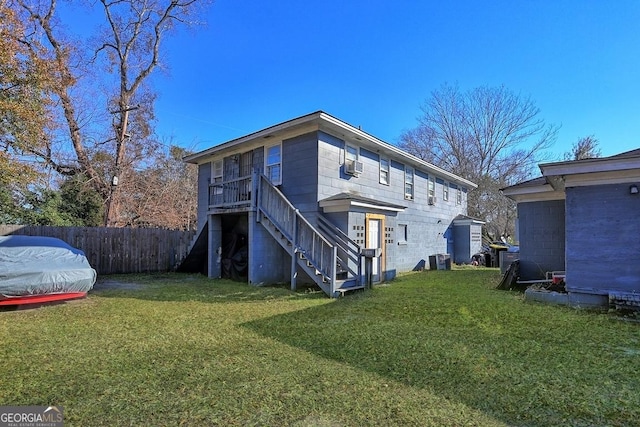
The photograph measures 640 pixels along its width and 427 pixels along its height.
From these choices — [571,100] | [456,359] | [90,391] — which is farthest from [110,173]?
[571,100]

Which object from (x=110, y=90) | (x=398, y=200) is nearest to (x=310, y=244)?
(x=398, y=200)

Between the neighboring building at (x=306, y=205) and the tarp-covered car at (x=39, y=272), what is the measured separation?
158 inches

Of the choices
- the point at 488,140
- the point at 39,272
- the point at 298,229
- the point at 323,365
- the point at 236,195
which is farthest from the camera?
the point at 488,140

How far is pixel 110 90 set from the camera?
1861cm

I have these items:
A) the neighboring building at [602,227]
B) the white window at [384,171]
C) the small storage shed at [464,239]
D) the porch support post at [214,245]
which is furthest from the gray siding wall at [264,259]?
the small storage shed at [464,239]

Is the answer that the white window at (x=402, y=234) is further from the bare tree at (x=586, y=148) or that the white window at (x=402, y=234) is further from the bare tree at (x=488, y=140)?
the bare tree at (x=586, y=148)

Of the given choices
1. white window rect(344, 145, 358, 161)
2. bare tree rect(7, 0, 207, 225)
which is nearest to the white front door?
white window rect(344, 145, 358, 161)

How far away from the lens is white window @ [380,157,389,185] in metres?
12.3

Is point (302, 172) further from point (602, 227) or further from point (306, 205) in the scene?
point (602, 227)

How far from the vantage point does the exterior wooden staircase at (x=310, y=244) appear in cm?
767

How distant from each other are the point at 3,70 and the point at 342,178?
10.3m

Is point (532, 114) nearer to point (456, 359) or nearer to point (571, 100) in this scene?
point (571, 100)

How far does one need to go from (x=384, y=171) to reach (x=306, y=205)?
165 inches

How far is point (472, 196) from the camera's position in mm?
26594
